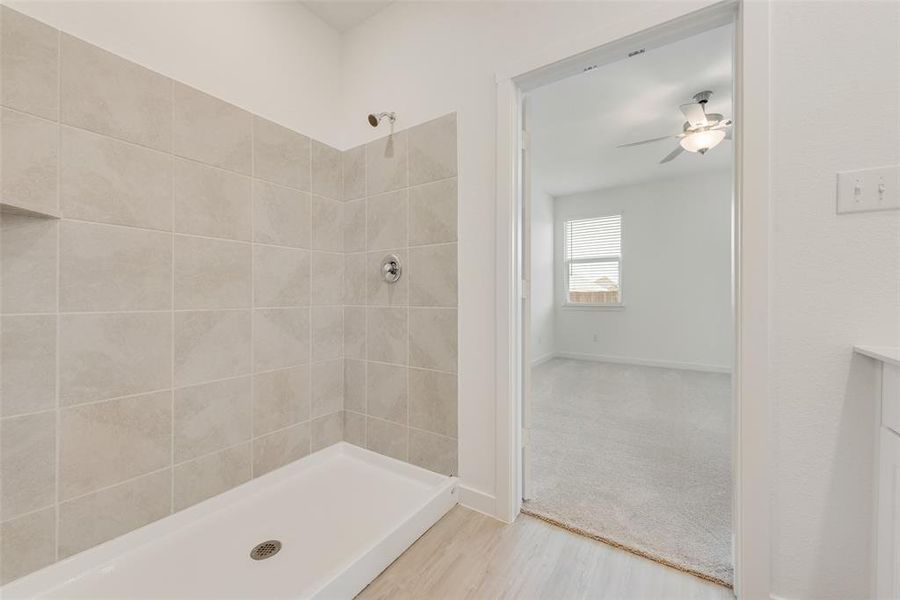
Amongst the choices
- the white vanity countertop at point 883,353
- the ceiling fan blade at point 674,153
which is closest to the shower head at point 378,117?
the white vanity countertop at point 883,353

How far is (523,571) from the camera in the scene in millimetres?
1265

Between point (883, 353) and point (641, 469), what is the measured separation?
4.66 feet

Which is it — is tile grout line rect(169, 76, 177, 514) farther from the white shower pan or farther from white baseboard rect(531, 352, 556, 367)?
white baseboard rect(531, 352, 556, 367)

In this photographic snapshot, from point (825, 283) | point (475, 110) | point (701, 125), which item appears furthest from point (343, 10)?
point (701, 125)

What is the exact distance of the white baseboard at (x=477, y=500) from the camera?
5.23 ft

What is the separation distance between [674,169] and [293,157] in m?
4.66

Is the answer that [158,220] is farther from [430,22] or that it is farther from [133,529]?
[430,22]

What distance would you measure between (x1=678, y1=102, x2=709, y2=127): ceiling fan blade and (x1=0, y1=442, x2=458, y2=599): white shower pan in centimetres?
297

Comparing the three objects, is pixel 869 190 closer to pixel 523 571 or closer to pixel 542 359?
pixel 523 571

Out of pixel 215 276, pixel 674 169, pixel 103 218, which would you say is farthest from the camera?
pixel 674 169

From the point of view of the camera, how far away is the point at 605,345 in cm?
539

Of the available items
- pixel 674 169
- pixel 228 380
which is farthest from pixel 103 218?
pixel 674 169

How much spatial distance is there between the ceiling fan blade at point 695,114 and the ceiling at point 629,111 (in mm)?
180

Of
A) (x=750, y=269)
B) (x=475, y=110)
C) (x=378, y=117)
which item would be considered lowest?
(x=750, y=269)
